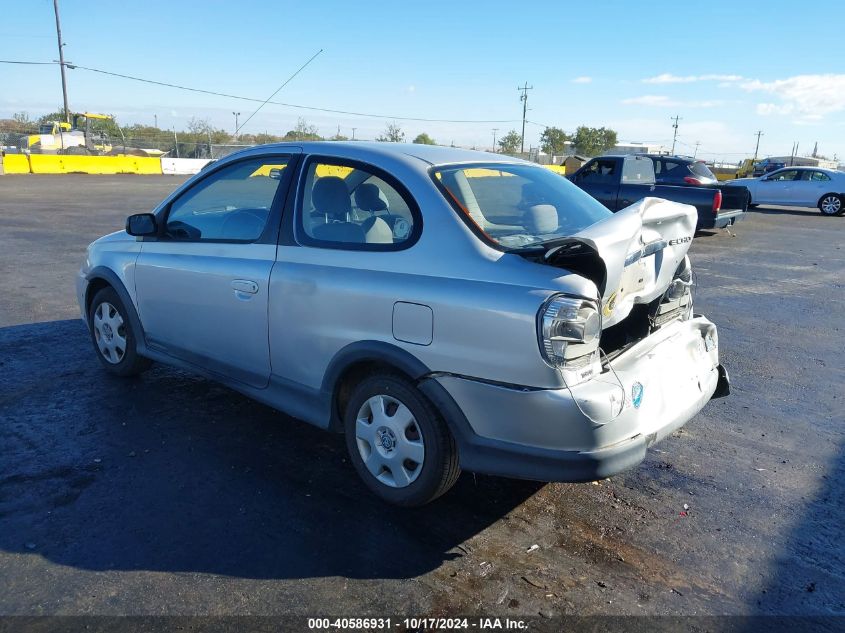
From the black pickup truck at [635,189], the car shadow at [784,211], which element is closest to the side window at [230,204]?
the black pickup truck at [635,189]

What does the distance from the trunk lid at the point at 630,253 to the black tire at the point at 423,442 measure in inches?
33.5

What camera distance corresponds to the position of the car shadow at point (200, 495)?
111 inches

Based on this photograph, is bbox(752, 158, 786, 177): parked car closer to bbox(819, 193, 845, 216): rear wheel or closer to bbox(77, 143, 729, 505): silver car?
bbox(819, 193, 845, 216): rear wheel

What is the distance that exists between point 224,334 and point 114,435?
912 mm

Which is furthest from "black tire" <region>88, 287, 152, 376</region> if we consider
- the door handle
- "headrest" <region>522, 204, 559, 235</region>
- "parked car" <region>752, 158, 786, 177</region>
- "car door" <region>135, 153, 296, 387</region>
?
"parked car" <region>752, 158, 786, 177</region>

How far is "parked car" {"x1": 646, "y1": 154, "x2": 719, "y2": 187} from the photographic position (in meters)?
15.1

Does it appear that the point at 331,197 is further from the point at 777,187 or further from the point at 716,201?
the point at 777,187

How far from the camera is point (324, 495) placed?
3309 millimetres

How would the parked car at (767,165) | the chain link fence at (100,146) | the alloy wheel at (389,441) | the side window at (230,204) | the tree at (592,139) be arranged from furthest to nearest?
the tree at (592,139)
the parked car at (767,165)
the chain link fence at (100,146)
the side window at (230,204)
the alloy wheel at (389,441)

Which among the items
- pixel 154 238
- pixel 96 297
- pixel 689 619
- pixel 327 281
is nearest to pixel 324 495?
pixel 327 281

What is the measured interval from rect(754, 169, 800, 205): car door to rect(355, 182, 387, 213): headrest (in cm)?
2218

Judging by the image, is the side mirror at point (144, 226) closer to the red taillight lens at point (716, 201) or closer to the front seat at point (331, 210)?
the front seat at point (331, 210)

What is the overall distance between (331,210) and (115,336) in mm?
2290

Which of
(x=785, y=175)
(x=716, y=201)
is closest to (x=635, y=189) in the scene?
(x=716, y=201)
